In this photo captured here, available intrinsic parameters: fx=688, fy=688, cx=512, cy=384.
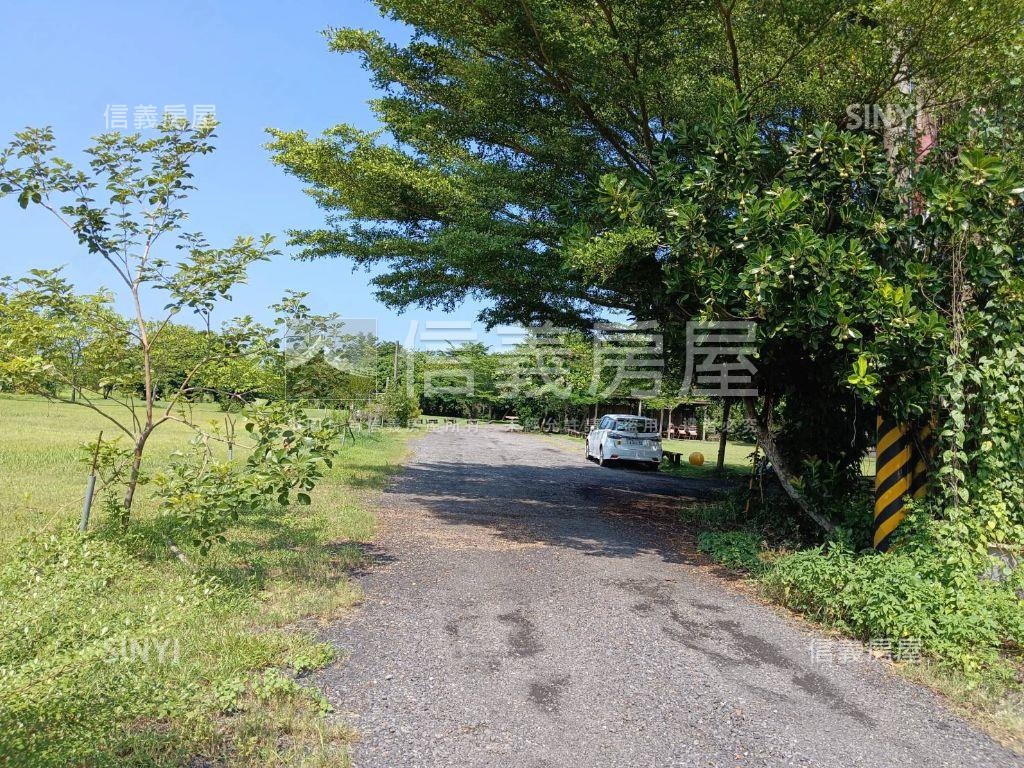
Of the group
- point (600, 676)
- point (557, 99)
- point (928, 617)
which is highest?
point (557, 99)

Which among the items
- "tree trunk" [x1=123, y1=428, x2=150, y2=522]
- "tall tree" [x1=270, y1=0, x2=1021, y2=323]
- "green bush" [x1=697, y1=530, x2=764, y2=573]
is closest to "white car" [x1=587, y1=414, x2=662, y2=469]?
"tall tree" [x1=270, y1=0, x2=1021, y2=323]

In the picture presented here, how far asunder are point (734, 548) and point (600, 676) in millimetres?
3813

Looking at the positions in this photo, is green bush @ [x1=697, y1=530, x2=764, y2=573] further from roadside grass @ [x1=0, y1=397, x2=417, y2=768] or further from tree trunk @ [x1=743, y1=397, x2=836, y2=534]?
roadside grass @ [x1=0, y1=397, x2=417, y2=768]

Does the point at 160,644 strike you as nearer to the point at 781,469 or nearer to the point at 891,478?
the point at 891,478

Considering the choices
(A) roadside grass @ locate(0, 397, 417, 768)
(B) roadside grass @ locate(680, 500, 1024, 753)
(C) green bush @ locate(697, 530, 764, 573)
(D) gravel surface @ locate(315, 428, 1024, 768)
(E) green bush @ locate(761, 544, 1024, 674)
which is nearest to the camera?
(A) roadside grass @ locate(0, 397, 417, 768)

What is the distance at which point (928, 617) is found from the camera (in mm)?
4723

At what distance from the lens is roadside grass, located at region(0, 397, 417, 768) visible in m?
2.88

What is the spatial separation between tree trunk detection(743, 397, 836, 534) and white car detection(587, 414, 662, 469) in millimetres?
11003

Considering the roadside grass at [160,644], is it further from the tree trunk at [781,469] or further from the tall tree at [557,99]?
the tree trunk at [781,469]

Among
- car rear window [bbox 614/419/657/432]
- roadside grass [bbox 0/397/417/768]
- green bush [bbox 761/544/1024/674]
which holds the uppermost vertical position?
car rear window [bbox 614/419/657/432]

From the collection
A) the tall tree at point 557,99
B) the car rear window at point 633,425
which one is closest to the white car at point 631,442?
the car rear window at point 633,425

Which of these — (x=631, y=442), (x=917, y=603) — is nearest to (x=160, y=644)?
(x=917, y=603)

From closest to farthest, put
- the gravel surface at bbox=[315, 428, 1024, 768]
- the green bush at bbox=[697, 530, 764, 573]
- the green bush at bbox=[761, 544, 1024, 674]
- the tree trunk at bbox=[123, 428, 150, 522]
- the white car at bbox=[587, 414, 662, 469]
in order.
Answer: the gravel surface at bbox=[315, 428, 1024, 768]
the green bush at bbox=[761, 544, 1024, 674]
the tree trunk at bbox=[123, 428, 150, 522]
the green bush at bbox=[697, 530, 764, 573]
the white car at bbox=[587, 414, 662, 469]

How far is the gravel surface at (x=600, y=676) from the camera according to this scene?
324 centimetres
